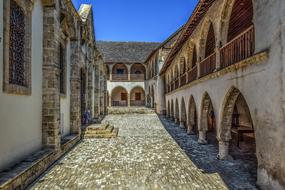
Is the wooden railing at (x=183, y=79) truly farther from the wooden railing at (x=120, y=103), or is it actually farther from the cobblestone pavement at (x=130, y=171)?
the wooden railing at (x=120, y=103)

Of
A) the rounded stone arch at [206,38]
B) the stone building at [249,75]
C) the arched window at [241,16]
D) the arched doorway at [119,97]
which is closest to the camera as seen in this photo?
the stone building at [249,75]

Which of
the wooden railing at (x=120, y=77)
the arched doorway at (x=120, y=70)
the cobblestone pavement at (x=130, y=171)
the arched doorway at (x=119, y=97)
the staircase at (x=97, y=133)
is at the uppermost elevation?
the arched doorway at (x=120, y=70)

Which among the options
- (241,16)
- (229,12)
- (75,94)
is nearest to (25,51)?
(75,94)

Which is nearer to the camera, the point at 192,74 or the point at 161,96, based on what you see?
the point at 192,74

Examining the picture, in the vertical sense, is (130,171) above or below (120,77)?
below

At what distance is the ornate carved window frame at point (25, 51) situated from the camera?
548cm

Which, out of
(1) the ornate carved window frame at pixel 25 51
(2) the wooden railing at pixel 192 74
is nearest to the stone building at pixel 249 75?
(2) the wooden railing at pixel 192 74

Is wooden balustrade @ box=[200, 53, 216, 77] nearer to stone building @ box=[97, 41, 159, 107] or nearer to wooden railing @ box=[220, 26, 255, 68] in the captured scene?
wooden railing @ box=[220, 26, 255, 68]

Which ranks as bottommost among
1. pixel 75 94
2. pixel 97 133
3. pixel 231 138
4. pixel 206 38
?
pixel 97 133

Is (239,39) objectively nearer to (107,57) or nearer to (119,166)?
(119,166)

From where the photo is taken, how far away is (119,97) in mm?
38312

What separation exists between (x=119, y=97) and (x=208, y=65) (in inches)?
1179

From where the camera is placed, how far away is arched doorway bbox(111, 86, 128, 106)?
123ft

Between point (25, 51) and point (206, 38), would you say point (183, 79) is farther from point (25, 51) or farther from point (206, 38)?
point (25, 51)
